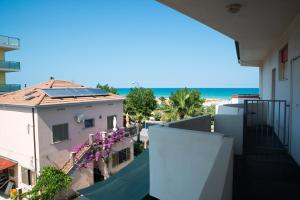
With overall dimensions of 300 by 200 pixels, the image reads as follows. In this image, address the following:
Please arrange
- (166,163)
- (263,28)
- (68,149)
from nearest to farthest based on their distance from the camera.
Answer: (166,163), (263,28), (68,149)

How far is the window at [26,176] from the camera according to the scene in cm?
1533

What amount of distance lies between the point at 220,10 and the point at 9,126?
16.1m

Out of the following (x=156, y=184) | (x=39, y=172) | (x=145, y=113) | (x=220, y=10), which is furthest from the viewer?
(x=145, y=113)

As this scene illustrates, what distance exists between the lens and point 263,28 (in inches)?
276

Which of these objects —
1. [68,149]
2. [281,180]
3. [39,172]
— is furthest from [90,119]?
[281,180]

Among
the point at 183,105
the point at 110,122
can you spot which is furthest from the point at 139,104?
the point at 110,122

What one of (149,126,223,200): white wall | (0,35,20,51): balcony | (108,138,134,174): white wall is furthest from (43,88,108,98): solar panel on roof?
(149,126,223,200): white wall

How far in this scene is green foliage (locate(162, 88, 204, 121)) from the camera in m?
21.0

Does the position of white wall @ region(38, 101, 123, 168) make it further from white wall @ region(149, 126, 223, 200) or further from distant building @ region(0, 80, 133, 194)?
white wall @ region(149, 126, 223, 200)

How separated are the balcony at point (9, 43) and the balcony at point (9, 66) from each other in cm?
164

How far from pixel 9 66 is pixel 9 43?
8.44 ft

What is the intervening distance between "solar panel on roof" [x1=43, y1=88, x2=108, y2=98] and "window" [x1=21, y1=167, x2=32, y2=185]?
16.9 feet

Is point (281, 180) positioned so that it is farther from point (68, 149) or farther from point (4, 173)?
point (4, 173)

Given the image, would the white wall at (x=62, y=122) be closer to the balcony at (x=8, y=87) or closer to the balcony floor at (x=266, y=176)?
the balcony floor at (x=266, y=176)
